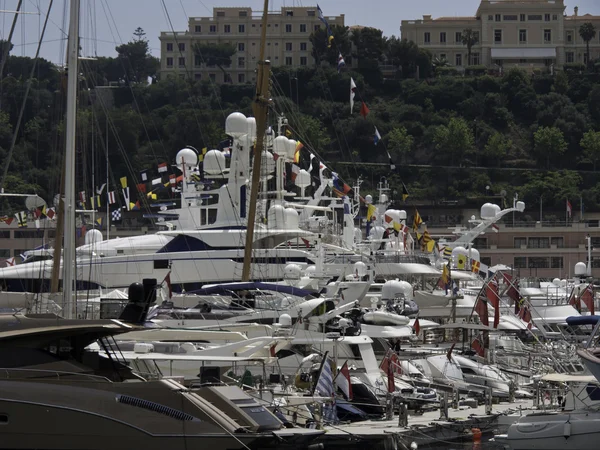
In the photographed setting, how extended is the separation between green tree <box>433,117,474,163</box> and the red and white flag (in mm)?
100857

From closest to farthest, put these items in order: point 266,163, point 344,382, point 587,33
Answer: point 344,382 < point 266,163 < point 587,33

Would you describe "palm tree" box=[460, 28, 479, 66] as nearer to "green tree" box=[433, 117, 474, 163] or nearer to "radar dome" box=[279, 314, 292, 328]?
"green tree" box=[433, 117, 474, 163]

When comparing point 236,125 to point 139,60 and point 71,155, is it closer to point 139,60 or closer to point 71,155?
point 71,155

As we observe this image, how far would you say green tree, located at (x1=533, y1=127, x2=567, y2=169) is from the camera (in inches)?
5054

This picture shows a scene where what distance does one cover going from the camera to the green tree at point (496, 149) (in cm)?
12781

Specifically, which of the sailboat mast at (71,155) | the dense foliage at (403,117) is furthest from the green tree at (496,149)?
the sailboat mast at (71,155)

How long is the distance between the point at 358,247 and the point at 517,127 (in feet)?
273

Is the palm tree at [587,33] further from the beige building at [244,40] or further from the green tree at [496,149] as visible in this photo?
the green tree at [496,149]

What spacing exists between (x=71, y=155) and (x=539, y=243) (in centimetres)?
8198

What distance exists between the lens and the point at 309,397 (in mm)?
25812

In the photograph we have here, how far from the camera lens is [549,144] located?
422ft

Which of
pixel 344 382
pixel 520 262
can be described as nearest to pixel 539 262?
pixel 520 262

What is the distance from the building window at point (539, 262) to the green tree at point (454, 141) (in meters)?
24.8

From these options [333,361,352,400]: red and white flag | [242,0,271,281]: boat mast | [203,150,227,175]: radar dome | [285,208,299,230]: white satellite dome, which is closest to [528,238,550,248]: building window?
[285,208,299,230]: white satellite dome
